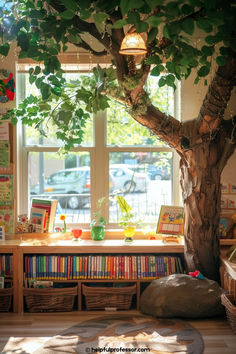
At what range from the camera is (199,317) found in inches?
166

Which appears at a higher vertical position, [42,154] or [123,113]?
[123,113]

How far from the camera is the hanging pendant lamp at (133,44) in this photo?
10.6 ft

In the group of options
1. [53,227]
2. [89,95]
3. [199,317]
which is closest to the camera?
[89,95]

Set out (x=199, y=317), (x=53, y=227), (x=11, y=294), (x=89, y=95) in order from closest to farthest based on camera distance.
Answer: (x=89, y=95) → (x=199, y=317) → (x=11, y=294) → (x=53, y=227)

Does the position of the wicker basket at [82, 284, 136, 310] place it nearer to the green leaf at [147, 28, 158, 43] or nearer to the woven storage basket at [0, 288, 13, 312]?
the woven storage basket at [0, 288, 13, 312]

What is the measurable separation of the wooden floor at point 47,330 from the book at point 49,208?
2.76ft

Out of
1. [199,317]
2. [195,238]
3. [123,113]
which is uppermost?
[123,113]

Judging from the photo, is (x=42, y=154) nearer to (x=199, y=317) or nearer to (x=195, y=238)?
(x=195, y=238)

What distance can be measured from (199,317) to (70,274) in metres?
1.22

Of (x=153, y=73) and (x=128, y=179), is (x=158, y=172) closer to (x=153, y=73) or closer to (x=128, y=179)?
(x=128, y=179)

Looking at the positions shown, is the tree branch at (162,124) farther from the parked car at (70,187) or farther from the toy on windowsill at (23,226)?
A: the toy on windowsill at (23,226)

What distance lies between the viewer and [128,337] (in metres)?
3.81

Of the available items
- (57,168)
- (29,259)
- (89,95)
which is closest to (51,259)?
(29,259)

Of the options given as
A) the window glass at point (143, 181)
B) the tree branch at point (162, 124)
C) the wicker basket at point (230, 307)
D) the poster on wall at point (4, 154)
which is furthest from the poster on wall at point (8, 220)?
the wicker basket at point (230, 307)
